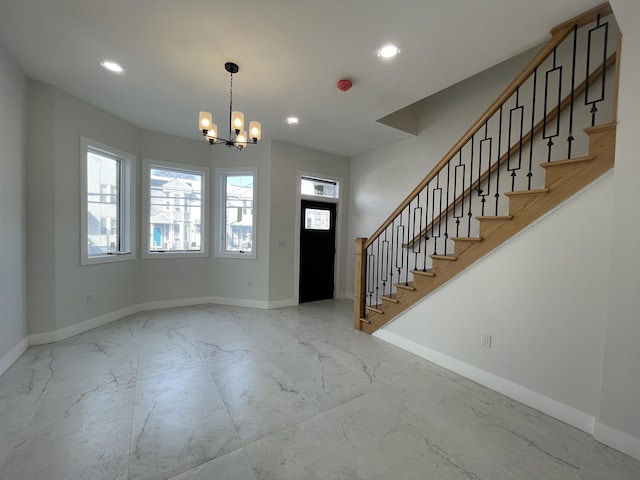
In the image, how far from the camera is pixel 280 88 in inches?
114

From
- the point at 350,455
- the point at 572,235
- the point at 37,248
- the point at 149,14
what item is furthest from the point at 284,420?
the point at 37,248

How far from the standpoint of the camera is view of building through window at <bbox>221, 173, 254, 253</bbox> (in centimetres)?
475

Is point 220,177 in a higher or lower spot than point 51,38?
lower

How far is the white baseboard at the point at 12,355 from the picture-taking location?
242 cm

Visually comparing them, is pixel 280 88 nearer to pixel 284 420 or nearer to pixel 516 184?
pixel 516 184

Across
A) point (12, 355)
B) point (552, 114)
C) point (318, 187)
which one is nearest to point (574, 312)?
point (552, 114)

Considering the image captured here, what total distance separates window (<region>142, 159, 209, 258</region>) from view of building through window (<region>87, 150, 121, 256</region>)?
0.38 m

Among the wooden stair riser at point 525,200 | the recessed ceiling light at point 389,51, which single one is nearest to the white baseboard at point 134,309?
the wooden stair riser at point 525,200

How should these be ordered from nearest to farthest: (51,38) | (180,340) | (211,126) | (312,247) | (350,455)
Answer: (350,455), (51,38), (211,126), (180,340), (312,247)

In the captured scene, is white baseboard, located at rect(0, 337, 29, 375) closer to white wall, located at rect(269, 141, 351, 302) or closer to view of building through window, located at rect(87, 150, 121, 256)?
view of building through window, located at rect(87, 150, 121, 256)

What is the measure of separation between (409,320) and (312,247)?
2543 millimetres

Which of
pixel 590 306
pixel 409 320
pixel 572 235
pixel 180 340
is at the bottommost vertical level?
pixel 180 340

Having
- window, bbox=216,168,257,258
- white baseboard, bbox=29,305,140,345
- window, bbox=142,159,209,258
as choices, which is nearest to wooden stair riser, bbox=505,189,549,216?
window, bbox=216,168,257,258

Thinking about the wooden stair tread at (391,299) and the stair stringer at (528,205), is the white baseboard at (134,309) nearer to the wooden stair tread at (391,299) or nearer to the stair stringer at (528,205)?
the wooden stair tread at (391,299)
